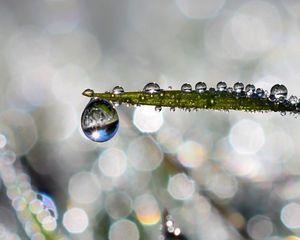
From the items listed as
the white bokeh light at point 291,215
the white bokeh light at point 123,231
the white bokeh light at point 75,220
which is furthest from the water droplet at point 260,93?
the white bokeh light at point 75,220

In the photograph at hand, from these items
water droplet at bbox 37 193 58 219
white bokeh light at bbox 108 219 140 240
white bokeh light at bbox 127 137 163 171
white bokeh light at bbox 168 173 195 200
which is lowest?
white bokeh light at bbox 108 219 140 240

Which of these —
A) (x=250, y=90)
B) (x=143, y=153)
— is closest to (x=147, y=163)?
(x=143, y=153)

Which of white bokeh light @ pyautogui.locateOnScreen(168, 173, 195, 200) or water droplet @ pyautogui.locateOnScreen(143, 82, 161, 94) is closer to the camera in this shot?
water droplet @ pyautogui.locateOnScreen(143, 82, 161, 94)

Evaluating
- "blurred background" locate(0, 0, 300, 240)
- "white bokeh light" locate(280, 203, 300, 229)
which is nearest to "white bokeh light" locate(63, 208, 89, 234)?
"blurred background" locate(0, 0, 300, 240)

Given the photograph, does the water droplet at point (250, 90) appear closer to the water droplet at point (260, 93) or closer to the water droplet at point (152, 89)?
the water droplet at point (260, 93)

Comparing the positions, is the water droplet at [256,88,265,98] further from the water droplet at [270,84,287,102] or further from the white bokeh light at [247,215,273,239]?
the white bokeh light at [247,215,273,239]

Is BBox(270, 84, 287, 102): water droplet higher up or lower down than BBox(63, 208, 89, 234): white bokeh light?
higher up

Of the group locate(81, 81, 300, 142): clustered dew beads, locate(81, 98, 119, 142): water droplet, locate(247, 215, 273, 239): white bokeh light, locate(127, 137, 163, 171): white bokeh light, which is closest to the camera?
locate(81, 81, 300, 142): clustered dew beads
